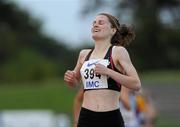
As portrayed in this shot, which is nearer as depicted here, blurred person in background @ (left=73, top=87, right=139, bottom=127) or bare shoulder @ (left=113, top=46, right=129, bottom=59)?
bare shoulder @ (left=113, top=46, right=129, bottom=59)

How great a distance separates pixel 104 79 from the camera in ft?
19.6

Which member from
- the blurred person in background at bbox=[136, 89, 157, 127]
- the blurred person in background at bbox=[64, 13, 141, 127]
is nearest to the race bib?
the blurred person in background at bbox=[64, 13, 141, 127]

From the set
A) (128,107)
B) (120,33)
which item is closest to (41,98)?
(128,107)

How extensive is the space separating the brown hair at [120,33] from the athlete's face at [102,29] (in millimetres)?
42

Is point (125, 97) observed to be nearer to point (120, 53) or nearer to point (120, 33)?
point (120, 33)

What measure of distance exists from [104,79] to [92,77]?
4.1 inches

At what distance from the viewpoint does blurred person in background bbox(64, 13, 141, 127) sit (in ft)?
19.4

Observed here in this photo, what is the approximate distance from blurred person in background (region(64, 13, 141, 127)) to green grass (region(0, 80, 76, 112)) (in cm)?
1755

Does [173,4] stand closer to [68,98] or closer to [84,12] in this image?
[84,12]

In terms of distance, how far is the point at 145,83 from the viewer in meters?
26.5

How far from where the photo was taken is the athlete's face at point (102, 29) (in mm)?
6125

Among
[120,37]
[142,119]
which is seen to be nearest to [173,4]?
[142,119]

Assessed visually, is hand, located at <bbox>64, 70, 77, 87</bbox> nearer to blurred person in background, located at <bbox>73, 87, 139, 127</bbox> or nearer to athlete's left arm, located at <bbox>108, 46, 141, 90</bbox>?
athlete's left arm, located at <bbox>108, 46, 141, 90</bbox>

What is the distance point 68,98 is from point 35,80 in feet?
45.2
